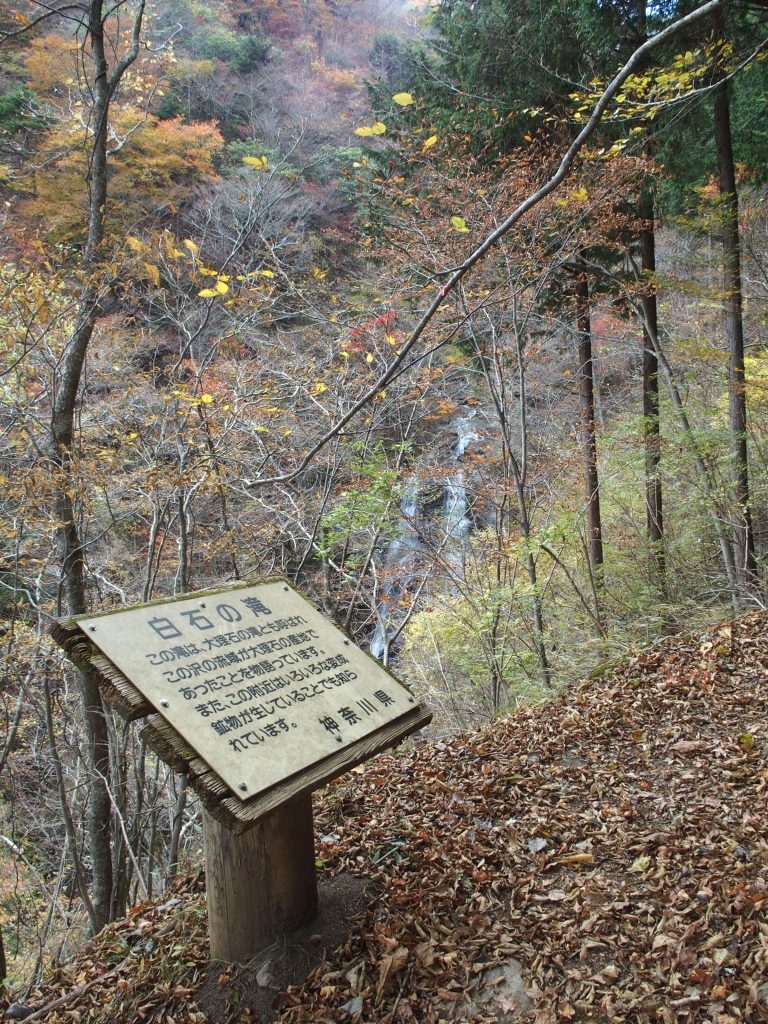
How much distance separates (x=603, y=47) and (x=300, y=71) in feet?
55.5

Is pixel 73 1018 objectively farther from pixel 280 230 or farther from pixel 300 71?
pixel 300 71

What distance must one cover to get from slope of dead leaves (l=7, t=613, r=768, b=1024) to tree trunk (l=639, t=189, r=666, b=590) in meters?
4.02

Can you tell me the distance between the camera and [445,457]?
1267 centimetres

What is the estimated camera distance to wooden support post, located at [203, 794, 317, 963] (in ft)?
7.02

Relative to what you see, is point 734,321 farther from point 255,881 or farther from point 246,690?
point 255,881

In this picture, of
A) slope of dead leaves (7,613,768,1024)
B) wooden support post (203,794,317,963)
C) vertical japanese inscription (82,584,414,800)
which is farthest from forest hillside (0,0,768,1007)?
wooden support post (203,794,317,963)

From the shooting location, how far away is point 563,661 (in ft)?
24.2

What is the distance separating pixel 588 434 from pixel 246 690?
23.9ft

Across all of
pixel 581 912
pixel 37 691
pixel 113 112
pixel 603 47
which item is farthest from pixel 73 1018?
pixel 113 112

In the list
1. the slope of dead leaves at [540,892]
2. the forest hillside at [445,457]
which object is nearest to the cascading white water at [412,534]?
the forest hillside at [445,457]

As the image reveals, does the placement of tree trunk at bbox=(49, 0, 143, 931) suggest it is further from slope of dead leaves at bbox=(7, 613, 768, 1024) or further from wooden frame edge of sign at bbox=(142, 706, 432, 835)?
wooden frame edge of sign at bbox=(142, 706, 432, 835)

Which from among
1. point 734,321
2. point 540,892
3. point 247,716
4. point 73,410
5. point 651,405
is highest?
point 734,321

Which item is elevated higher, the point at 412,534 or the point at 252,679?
the point at 252,679

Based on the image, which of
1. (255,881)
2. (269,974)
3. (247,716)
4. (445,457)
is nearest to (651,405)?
(445,457)
